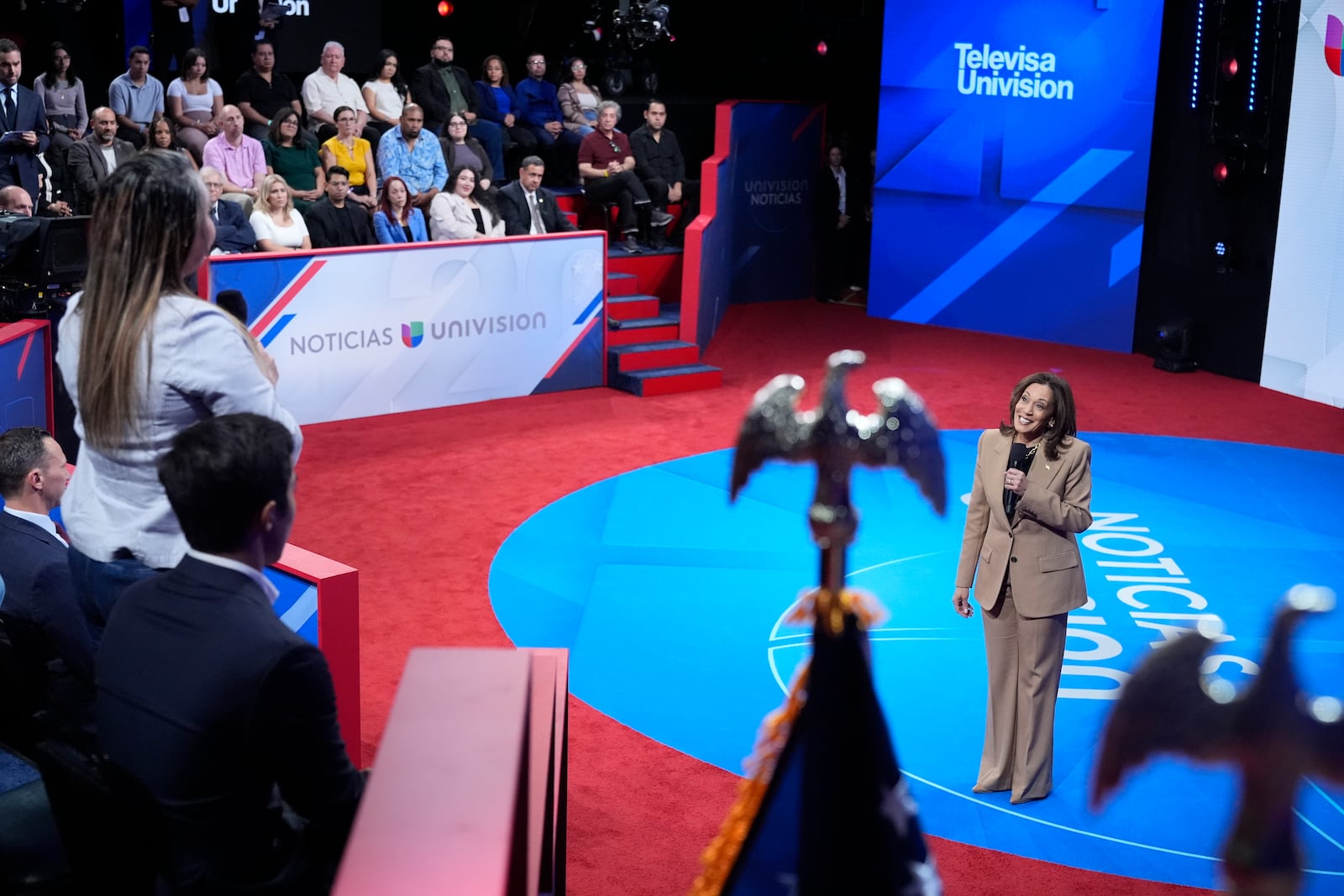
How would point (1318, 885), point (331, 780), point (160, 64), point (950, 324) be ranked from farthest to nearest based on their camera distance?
point (950, 324), point (160, 64), point (1318, 885), point (331, 780)

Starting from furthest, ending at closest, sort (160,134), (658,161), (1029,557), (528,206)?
1. (658,161)
2. (528,206)
3. (160,134)
4. (1029,557)

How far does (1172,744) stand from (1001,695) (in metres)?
3.87

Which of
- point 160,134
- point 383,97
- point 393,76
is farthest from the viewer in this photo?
point 393,76

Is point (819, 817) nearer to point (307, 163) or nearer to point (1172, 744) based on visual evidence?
point (1172, 744)

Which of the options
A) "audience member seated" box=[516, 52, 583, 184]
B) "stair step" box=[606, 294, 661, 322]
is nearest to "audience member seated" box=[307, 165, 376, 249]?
"stair step" box=[606, 294, 661, 322]

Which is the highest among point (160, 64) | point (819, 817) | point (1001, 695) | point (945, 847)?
point (160, 64)

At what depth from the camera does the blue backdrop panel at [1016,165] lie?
13.1 m

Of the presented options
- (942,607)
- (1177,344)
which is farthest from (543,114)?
(942,607)

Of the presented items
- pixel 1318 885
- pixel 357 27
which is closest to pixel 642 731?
pixel 1318 885

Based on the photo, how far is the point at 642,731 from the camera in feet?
18.7

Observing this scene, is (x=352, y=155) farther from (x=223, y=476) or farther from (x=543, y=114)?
(x=223, y=476)

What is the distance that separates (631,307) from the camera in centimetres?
1252

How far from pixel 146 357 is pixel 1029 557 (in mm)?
3226

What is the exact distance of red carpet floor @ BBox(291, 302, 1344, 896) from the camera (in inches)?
191
